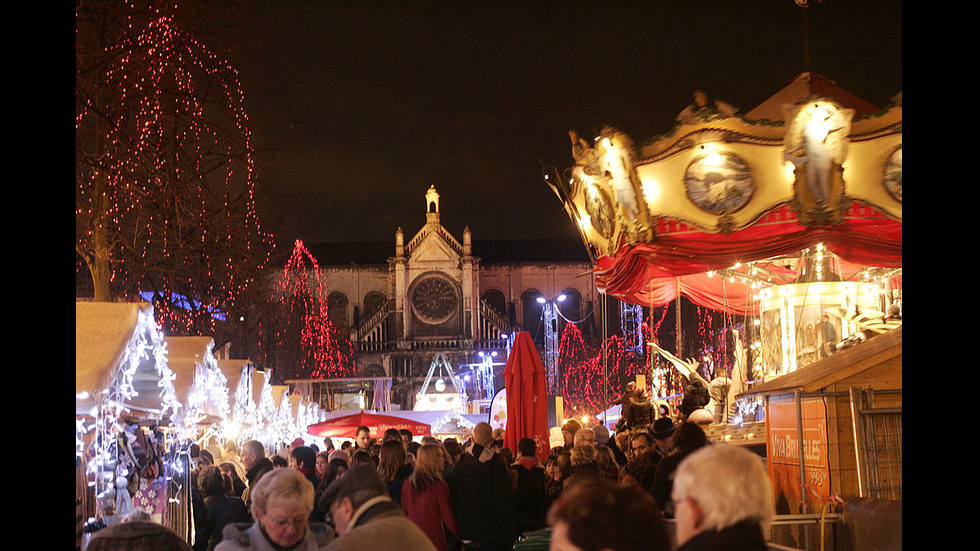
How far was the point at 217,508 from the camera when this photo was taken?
6703mm

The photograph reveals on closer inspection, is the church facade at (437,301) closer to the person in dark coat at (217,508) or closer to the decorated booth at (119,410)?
the decorated booth at (119,410)

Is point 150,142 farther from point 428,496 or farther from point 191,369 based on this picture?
point 428,496

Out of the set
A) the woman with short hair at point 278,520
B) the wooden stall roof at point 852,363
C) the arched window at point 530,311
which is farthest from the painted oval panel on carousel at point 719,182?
the arched window at point 530,311

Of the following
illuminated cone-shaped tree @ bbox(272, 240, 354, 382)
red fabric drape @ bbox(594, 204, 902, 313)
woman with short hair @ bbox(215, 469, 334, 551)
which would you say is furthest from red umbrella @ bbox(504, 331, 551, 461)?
illuminated cone-shaped tree @ bbox(272, 240, 354, 382)

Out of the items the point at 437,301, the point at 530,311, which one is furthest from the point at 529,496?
the point at 530,311

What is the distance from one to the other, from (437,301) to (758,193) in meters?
60.9

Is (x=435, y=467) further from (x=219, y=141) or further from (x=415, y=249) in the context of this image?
(x=415, y=249)

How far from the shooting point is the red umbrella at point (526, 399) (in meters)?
14.4

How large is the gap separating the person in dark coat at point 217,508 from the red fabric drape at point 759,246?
5848 millimetres

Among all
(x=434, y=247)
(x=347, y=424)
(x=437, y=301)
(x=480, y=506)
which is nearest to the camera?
(x=480, y=506)

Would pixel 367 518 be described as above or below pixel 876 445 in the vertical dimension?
above

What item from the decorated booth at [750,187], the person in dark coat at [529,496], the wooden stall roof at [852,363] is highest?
the decorated booth at [750,187]

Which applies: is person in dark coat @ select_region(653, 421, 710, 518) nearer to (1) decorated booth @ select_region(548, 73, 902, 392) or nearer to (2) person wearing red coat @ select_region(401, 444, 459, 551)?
(2) person wearing red coat @ select_region(401, 444, 459, 551)

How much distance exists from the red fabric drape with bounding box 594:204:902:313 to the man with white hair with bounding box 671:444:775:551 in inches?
300
